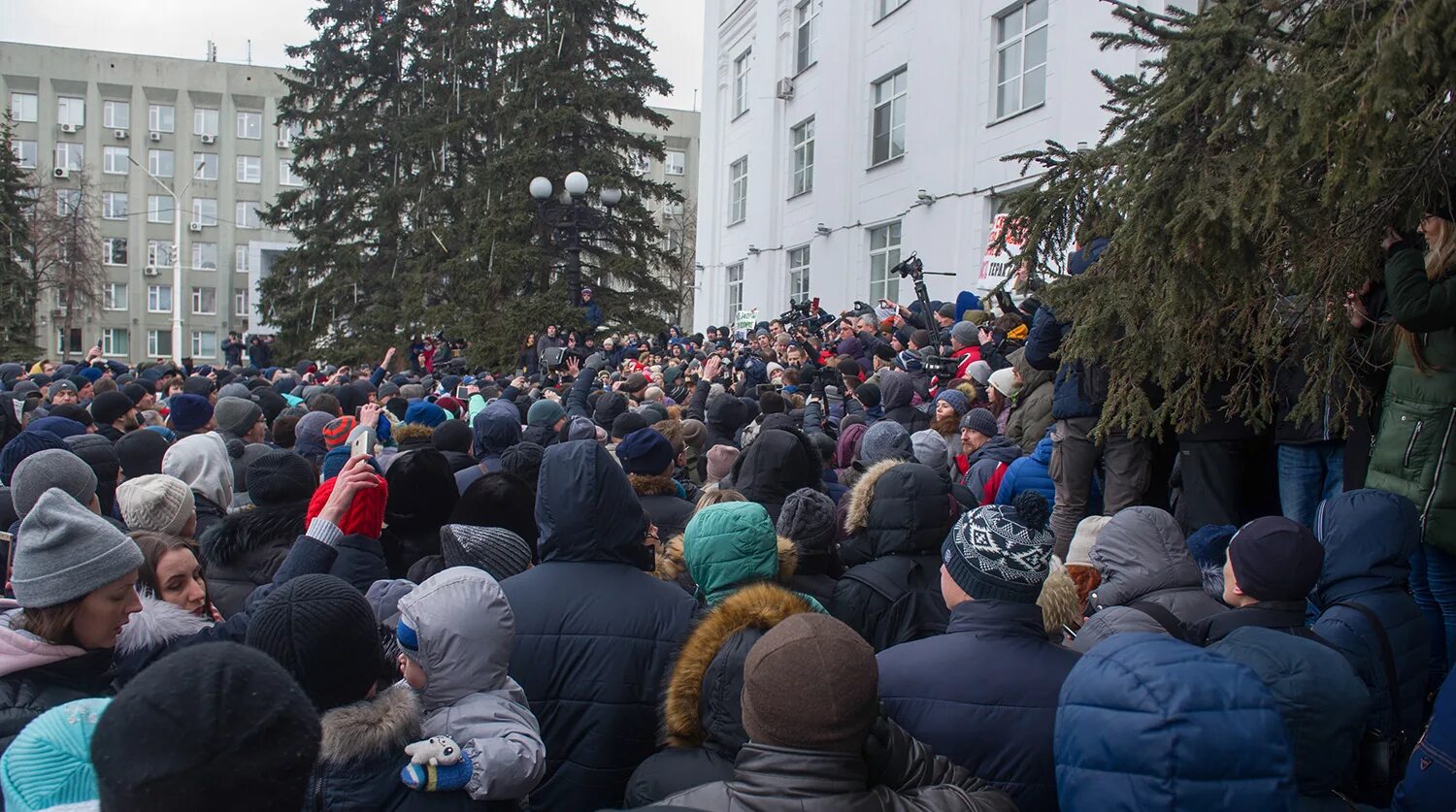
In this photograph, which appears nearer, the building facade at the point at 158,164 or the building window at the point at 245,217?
the building facade at the point at 158,164

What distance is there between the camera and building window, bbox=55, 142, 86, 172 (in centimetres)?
5753

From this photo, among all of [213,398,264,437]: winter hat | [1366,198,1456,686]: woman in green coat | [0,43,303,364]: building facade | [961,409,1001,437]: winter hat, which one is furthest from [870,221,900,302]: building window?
[0,43,303,364]: building facade

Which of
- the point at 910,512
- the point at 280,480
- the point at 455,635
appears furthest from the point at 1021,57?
the point at 455,635

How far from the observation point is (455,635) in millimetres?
2646

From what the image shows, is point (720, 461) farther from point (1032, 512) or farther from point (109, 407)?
point (109, 407)

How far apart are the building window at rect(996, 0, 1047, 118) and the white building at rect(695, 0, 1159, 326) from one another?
0.03 metres

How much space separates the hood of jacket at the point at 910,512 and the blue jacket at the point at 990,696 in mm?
1070

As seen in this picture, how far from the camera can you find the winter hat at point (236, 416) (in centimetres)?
758

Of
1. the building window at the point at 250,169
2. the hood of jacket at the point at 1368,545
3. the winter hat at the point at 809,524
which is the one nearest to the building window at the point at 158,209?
the building window at the point at 250,169

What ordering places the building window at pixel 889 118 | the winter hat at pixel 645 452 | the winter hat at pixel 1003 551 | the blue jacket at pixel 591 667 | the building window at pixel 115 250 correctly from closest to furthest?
the winter hat at pixel 1003 551 → the blue jacket at pixel 591 667 → the winter hat at pixel 645 452 → the building window at pixel 889 118 → the building window at pixel 115 250

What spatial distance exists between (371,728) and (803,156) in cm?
2496

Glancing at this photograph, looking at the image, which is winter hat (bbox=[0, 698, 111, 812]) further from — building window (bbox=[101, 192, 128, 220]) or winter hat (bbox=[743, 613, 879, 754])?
building window (bbox=[101, 192, 128, 220])

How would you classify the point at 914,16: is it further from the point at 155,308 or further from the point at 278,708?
the point at 155,308

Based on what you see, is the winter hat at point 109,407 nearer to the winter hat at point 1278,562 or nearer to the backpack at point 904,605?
the backpack at point 904,605
